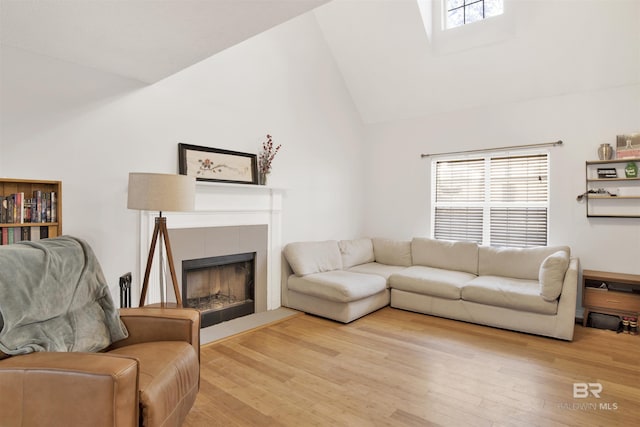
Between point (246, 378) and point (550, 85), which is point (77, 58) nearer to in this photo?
point (246, 378)

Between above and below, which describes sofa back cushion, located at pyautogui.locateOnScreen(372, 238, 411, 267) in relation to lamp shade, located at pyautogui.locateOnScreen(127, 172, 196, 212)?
below

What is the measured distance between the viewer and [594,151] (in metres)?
3.86

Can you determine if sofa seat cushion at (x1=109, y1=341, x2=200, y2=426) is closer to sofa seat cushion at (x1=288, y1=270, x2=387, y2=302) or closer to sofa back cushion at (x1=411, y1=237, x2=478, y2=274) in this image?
sofa seat cushion at (x1=288, y1=270, x2=387, y2=302)

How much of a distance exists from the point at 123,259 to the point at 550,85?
4713 millimetres

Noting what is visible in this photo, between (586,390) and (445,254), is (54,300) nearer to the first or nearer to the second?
(586,390)

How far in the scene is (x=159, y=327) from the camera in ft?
6.86

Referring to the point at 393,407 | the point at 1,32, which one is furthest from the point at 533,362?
the point at 1,32

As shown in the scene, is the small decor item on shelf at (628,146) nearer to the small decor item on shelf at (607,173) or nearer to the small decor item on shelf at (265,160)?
the small decor item on shelf at (607,173)

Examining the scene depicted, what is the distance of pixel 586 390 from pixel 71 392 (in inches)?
116

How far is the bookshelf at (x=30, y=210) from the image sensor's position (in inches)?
87.8

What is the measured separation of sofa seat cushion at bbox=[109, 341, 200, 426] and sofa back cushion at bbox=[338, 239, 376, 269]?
292 centimetres

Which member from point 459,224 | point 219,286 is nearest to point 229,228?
point 219,286

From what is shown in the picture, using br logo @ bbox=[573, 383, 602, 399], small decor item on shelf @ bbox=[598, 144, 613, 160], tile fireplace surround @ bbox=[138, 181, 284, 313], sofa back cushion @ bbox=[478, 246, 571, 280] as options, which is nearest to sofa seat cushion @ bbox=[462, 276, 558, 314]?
sofa back cushion @ bbox=[478, 246, 571, 280]

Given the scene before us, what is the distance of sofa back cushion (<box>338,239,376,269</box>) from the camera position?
4758 mm
